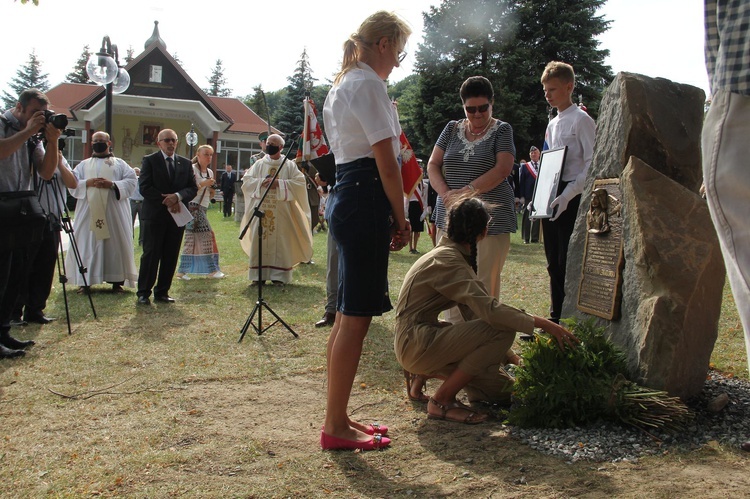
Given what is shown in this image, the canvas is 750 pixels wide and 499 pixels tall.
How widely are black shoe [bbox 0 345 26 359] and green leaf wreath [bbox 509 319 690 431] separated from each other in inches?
161

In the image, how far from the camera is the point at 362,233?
134 inches

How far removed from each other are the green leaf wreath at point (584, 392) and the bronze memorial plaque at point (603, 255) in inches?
16.5

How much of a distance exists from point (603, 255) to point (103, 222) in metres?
6.87

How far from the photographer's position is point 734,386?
4.33 meters

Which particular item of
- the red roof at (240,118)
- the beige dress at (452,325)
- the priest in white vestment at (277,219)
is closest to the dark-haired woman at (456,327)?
the beige dress at (452,325)

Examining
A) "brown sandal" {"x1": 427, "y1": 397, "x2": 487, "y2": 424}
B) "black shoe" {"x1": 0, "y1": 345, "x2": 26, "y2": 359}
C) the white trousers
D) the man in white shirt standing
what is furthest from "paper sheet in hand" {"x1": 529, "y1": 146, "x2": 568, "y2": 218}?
"black shoe" {"x1": 0, "y1": 345, "x2": 26, "y2": 359}

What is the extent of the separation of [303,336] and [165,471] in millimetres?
3309

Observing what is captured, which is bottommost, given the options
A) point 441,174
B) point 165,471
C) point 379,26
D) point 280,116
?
point 165,471

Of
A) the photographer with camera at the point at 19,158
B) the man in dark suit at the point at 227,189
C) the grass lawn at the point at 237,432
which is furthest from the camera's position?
the man in dark suit at the point at 227,189

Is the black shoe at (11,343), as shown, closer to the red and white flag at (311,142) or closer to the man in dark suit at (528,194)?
the red and white flag at (311,142)

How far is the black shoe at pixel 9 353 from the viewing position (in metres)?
5.54

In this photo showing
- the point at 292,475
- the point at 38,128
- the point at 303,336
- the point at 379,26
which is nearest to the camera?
the point at 292,475

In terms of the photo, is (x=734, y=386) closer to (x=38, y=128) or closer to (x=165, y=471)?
(x=165, y=471)

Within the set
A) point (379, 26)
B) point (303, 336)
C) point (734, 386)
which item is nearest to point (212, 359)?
point (303, 336)
